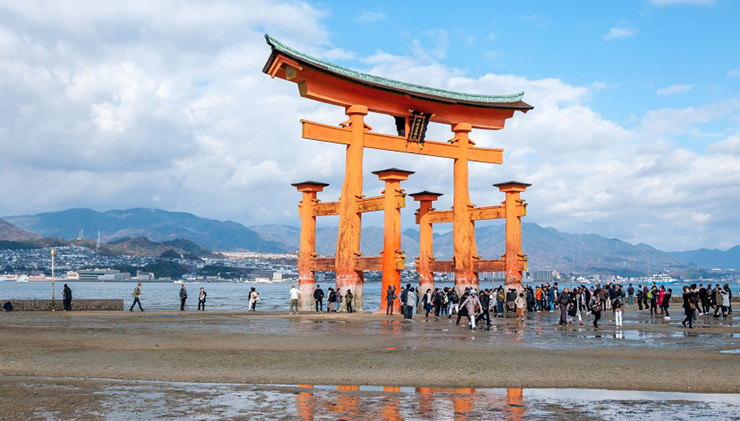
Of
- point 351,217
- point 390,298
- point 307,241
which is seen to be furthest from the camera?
point 307,241

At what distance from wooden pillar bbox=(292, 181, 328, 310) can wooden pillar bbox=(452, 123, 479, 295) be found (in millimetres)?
8626

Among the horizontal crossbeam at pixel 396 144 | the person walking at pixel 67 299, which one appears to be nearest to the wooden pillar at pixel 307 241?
the horizontal crossbeam at pixel 396 144

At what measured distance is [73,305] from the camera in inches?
1444

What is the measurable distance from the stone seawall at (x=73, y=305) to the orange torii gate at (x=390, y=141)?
10861 mm

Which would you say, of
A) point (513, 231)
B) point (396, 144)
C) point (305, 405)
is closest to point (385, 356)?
point (305, 405)

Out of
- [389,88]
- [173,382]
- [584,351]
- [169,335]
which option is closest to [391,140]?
[389,88]

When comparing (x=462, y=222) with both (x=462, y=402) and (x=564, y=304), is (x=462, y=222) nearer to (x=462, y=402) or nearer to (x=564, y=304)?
(x=564, y=304)

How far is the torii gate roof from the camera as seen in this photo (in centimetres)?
3416

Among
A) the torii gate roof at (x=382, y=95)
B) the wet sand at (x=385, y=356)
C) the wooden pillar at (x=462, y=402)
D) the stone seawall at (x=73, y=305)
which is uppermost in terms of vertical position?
the torii gate roof at (x=382, y=95)

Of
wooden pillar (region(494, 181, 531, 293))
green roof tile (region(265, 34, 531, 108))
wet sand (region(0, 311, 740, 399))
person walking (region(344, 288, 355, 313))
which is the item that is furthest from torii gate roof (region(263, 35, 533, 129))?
wet sand (region(0, 311, 740, 399))

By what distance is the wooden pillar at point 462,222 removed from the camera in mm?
41469

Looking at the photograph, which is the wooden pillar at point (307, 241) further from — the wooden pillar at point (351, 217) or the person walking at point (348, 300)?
the person walking at point (348, 300)

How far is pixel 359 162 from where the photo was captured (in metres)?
36.6

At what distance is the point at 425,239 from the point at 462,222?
2.64 m
